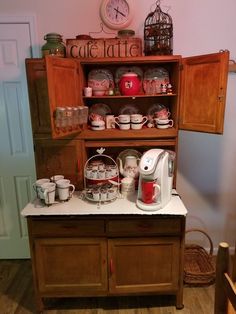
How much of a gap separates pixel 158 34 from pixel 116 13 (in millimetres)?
380

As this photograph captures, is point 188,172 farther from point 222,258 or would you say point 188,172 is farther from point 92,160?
point 222,258

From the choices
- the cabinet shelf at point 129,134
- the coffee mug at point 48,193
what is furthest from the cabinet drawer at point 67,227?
the cabinet shelf at point 129,134

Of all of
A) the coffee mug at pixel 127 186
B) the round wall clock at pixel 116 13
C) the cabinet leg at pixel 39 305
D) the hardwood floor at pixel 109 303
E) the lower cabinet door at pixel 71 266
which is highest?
the round wall clock at pixel 116 13

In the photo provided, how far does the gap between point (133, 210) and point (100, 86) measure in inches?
36.2

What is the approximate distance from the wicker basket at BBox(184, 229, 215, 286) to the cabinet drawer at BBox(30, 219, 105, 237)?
0.87 metres

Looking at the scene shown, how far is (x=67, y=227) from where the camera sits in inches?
66.1

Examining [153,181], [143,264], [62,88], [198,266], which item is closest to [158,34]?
[62,88]

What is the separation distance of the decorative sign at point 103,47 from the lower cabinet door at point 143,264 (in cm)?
124

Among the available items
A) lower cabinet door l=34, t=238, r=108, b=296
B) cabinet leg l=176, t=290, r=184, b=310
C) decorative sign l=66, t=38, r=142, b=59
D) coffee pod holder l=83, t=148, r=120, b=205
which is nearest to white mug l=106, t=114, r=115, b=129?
coffee pod holder l=83, t=148, r=120, b=205

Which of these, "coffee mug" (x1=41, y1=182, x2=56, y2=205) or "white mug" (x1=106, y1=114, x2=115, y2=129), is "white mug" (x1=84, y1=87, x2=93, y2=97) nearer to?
"white mug" (x1=106, y1=114, x2=115, y2=129)

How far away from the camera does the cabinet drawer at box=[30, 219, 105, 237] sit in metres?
1.67

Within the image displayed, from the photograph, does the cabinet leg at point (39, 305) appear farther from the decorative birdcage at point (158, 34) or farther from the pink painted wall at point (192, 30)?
the decorative birdcage at point (158, 34)

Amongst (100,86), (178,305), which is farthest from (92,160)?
(178,305)

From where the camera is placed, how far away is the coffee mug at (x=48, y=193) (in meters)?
1.70
